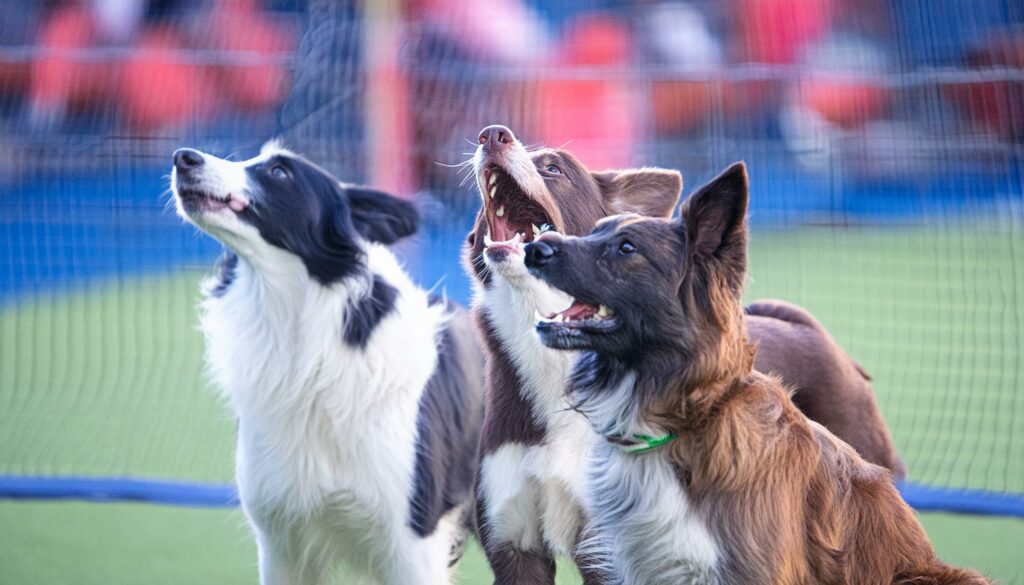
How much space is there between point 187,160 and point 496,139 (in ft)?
3.24

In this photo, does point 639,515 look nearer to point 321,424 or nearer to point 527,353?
point 527,353

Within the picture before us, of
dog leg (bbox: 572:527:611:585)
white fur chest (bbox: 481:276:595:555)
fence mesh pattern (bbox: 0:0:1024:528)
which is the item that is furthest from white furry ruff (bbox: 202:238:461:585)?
fence mesh pattern (bbox: 0:0:1024:528)

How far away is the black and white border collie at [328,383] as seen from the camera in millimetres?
3926

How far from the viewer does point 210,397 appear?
25.5ft

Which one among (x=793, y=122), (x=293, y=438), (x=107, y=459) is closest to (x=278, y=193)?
(x=293, y=438)

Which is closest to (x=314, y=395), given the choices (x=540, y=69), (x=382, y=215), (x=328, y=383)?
(x=328, y=383)

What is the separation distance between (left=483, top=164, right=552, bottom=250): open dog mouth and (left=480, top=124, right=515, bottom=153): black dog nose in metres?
0.05

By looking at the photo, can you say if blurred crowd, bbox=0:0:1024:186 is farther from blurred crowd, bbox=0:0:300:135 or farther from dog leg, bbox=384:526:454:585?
dog leg, bbox=384:526:454:585

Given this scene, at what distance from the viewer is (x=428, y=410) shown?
412 cm

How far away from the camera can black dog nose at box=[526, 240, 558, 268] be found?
3057mm

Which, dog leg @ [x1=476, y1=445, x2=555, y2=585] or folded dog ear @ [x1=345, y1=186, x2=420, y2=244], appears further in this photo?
folded dog ear @ [x1=345, y1=186, x2=420, y2=244]

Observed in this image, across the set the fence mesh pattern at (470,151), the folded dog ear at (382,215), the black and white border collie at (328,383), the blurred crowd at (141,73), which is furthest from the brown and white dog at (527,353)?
the blurred crowd at (141,73)

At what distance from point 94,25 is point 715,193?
35.3ft

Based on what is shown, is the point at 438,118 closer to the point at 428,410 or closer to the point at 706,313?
the point at 428,410
